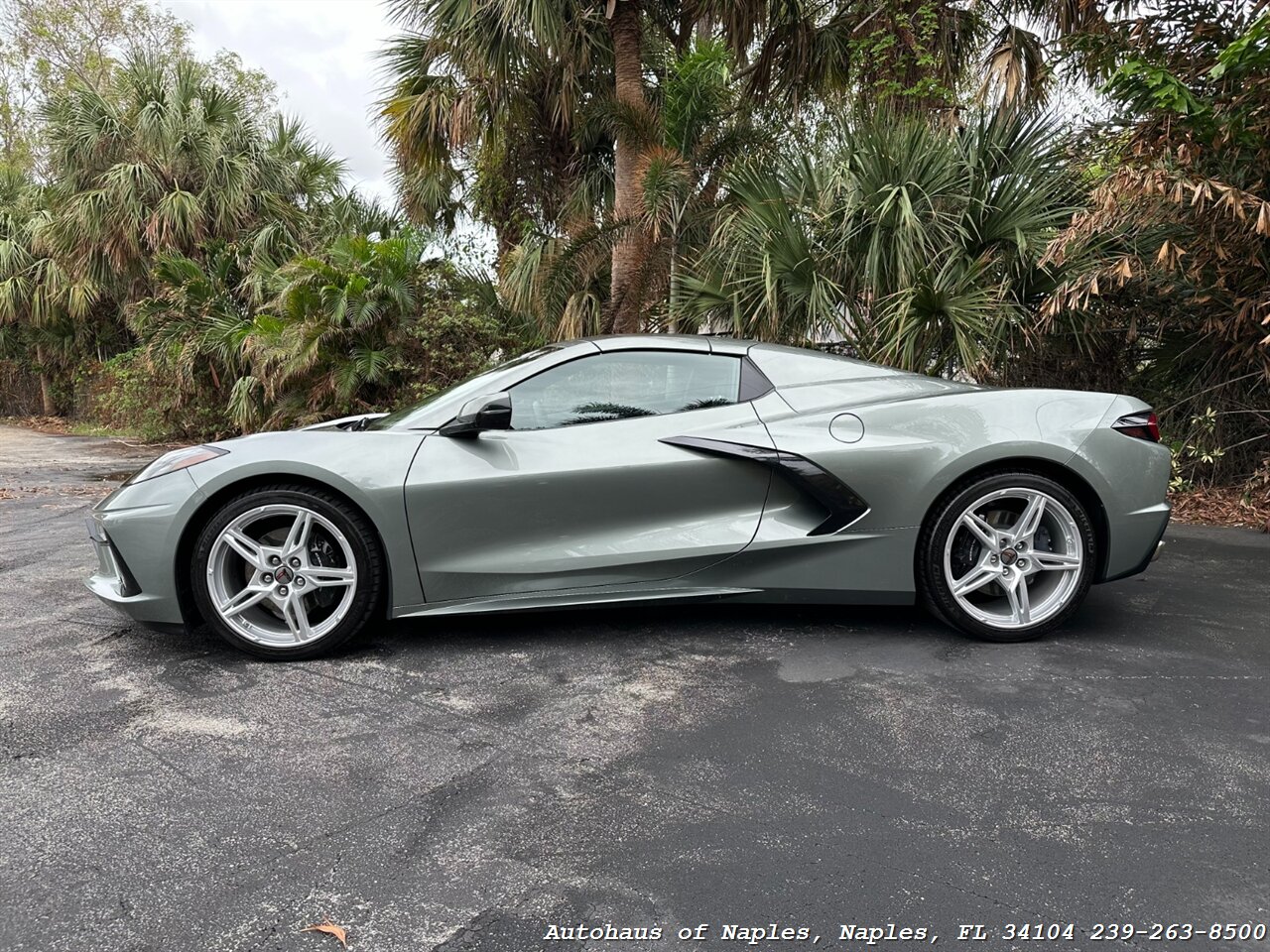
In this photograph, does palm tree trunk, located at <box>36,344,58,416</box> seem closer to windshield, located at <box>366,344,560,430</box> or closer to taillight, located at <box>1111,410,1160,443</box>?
windshield, located at <box>366,344,560,430</box>

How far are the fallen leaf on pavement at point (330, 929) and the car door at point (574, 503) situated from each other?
5.57ft

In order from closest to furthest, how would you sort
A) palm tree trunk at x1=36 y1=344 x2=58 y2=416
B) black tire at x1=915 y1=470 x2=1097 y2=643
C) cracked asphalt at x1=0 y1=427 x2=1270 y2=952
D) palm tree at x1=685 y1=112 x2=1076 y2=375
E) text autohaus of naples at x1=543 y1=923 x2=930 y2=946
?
1. text autohaus of naples at x1=543 y1=923 x2=930 y2=946
2. cracked asphalt at x1=0 y1=427 x2=1270 y2=952
3. black tire at x1=915 y1=470 x2=1097 y2=643
4. palm tree at x1=685 y1=112 x2=1076 y2=375
5. palm tree trunk at x1=36 y1=344 x2=58 y2=416

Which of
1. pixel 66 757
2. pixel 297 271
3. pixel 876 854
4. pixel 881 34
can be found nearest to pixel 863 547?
pixel 876 854

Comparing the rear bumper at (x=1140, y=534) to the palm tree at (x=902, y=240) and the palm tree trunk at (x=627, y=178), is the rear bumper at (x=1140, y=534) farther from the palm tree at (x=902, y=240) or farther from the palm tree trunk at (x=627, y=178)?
the palm tree trunk at (x=627, y=178)

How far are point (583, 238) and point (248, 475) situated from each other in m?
6.75

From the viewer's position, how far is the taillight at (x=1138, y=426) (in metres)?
3.67

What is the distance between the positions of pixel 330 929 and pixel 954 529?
2668mm

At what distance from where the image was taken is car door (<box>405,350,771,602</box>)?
3467 mm

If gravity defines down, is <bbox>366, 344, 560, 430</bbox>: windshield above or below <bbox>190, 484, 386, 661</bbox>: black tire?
above

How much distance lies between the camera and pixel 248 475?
3.44 metres

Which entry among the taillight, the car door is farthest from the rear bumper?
the car door

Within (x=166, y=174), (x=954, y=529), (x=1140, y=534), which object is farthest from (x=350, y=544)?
(x=166, y=174)

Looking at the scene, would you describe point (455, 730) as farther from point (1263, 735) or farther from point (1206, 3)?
point (1206, 3)

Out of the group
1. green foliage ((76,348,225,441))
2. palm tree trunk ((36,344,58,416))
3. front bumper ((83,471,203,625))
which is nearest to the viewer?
front bumper ((83,471,203,625))
